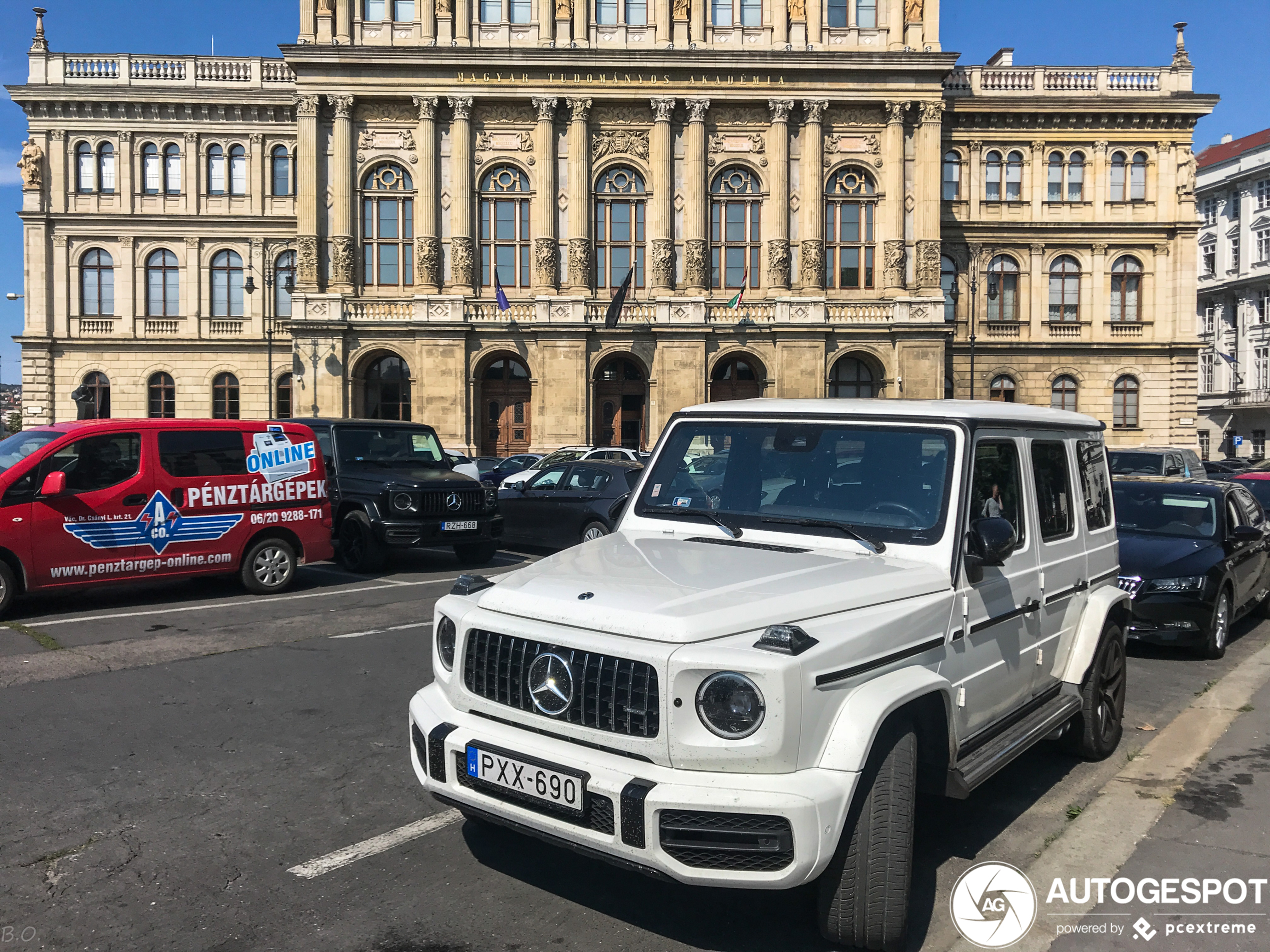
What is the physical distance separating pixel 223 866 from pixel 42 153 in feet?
158

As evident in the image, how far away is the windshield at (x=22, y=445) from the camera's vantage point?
987 cm

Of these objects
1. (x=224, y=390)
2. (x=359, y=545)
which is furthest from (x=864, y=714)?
(x=224, y=390)

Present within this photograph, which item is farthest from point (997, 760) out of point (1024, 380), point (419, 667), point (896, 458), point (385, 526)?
point (1024, 380)

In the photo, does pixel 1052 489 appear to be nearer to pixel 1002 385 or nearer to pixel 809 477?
pixel 809 477

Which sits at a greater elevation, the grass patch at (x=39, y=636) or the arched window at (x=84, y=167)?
the arched window at (x=84, y=167)

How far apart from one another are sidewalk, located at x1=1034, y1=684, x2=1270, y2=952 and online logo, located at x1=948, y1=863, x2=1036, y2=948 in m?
0.06

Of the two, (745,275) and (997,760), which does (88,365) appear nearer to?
(745,275)

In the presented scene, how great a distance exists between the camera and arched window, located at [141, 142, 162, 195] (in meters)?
43.4

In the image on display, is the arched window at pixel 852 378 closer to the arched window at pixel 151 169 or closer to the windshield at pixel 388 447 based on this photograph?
the windshield at pixel 388 447

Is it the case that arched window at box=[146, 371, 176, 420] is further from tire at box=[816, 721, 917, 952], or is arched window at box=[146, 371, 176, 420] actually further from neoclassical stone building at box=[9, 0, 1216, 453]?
tire at box=[816, 721, 917, 952]

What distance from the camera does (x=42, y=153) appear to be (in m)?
42.7

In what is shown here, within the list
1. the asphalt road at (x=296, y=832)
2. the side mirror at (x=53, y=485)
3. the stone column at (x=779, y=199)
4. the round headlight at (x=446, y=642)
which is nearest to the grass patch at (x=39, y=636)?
the asphalt road at (x=296, y=832)

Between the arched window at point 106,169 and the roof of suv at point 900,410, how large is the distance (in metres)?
46.7

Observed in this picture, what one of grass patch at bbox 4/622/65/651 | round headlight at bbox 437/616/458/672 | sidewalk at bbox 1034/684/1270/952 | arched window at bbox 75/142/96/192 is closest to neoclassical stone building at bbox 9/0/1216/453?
arched window at bbox 75/142/96/192
